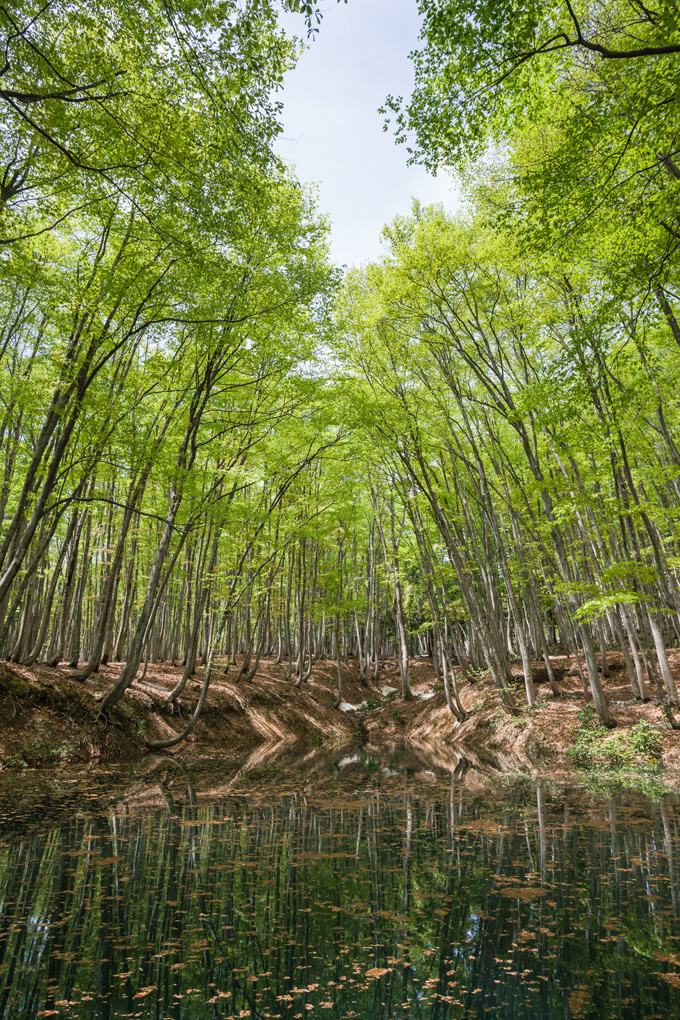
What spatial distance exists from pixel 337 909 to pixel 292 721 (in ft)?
48.3

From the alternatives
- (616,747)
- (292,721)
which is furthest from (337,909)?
(292,721)

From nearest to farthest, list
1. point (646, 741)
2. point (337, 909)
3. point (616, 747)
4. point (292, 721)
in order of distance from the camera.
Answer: point (337, 909) → point (646, 741) → point (616, 747) → point (292, 721)

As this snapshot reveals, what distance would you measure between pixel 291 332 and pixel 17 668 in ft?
33.8

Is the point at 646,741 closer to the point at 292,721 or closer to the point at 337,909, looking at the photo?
the point at 337,909

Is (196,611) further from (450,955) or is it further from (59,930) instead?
(450,955)

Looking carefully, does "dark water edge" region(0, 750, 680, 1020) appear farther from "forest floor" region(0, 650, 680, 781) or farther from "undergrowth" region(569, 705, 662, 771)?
A: "forest floor" region(0, 650, 680, 781)

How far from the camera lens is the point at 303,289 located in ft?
36.1

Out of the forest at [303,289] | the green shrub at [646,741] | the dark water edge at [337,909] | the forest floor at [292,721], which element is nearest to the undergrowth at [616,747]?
the green shrub at [646,741]

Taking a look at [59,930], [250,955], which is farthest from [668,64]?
[59,930]

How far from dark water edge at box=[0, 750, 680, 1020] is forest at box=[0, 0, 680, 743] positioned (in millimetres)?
4320

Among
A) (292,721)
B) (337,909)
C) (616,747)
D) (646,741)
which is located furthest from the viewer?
(292,721)

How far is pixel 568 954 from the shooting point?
298 cm

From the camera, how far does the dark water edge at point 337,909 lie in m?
2.58

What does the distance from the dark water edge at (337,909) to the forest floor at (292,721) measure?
3354mm
